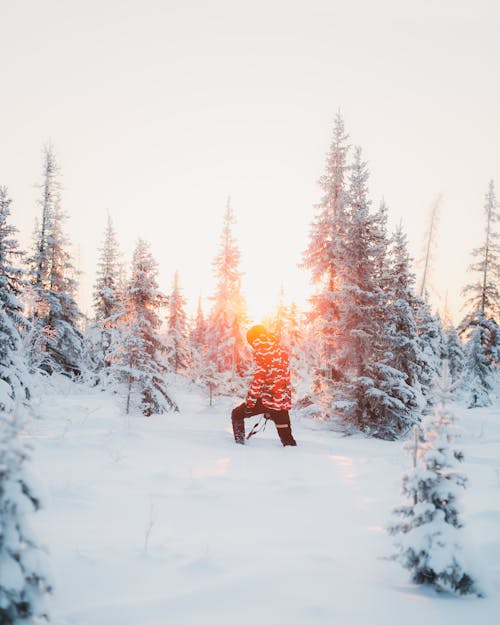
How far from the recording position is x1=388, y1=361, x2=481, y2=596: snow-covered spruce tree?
2.72m

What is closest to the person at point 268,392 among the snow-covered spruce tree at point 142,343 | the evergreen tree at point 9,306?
the evergreen tree at point 9,306

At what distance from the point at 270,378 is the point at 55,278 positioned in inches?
843

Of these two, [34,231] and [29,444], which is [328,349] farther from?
[34,231]

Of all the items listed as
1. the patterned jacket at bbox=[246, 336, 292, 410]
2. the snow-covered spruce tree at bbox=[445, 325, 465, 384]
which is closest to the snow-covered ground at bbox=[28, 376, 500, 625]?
the patterned jacket at bbox=[246, 336, 292, 410]

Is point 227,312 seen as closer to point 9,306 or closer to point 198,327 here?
point 9,306

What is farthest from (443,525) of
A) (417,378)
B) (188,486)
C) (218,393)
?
(218,393)

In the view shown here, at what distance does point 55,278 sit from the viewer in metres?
25.4

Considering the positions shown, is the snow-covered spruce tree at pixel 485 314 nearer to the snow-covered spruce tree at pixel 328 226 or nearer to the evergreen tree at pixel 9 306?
the snow-covered spruce tree at pixel 328 226

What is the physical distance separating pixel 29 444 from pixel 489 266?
31.9 m

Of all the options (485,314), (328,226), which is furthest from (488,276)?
(328,226)

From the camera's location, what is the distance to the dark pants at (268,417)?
8.09 meters

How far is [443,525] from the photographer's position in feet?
9.06

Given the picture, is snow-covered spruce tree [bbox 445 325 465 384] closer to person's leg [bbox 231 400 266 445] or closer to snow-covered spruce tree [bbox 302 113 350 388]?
snow-covered spruce tree [bbox 302 113 350 388]

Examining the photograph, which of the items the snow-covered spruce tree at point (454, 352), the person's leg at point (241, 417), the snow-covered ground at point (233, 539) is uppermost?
the snow-covered spruce tree at point (454, 352)
